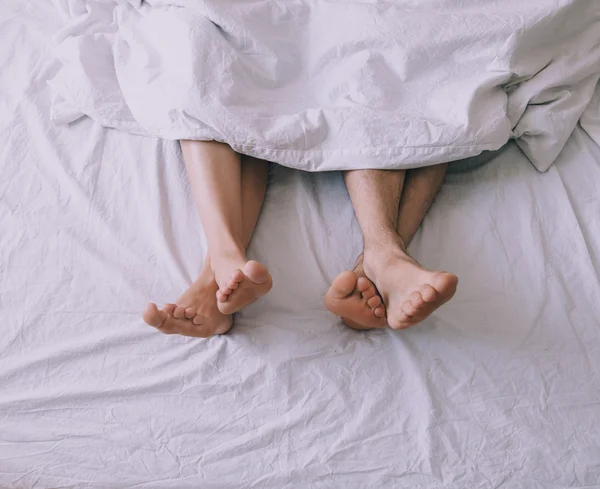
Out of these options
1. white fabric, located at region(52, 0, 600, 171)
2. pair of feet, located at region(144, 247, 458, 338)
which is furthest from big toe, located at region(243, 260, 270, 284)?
white fabric, located at region(52, 0, 600, 171)

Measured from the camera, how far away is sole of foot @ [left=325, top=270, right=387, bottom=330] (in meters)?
0.85

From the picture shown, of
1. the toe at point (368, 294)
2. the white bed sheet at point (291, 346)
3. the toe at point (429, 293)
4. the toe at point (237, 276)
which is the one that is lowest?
the white bed sheet at point (291, 346)

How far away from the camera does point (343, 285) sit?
33.4 inches

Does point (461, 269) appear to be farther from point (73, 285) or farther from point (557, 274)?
point (73, 285)

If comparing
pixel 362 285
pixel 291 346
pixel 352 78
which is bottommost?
pixel 291 346

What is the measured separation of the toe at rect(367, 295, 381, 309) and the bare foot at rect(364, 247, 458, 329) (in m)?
0.01

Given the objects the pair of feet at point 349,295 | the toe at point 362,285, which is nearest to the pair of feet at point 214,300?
the pair of feet at point 349,295

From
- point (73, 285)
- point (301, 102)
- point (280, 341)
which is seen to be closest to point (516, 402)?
point (280, 341)

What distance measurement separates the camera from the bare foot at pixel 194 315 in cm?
85

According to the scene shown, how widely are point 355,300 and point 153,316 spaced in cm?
26

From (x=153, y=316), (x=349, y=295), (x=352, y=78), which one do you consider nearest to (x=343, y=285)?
(x=349, y=295)

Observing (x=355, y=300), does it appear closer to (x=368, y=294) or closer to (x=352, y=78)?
(x=368, y=294)

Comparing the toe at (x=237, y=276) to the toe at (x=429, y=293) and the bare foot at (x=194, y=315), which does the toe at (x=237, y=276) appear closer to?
the bare foot at (x=194, y=315)

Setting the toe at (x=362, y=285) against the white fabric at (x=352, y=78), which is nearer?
the toe at (x=362, y=285)
